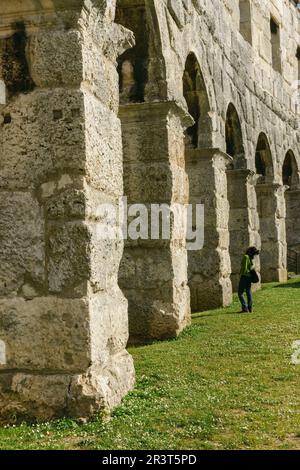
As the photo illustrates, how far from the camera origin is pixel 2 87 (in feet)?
13.0

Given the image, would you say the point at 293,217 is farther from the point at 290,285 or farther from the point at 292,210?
the point at 290,285

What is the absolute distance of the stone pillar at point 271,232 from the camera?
570 inches

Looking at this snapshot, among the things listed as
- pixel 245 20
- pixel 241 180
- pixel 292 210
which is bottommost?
pixel 292 210

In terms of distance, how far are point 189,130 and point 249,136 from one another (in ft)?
11.0

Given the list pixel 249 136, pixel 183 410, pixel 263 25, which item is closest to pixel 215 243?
pixel 249 136

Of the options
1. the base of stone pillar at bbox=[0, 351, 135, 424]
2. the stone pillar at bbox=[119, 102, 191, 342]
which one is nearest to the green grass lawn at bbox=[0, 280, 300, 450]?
the base of stone pillar at bbox=[0, 351, 135, 424]

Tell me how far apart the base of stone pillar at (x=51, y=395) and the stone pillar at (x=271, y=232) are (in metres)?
11.2

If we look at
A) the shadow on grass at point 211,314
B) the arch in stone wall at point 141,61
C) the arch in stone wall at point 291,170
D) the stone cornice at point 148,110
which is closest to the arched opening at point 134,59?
the arch in stone wall at point 141,61

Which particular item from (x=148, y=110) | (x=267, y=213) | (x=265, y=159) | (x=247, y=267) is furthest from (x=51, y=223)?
(x=265, y=159)

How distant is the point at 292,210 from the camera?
18.3 metres

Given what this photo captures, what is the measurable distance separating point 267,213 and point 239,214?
2.64m

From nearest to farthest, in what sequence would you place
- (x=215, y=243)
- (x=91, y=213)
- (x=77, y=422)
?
(x=77, y=422)
(x=91, y=213)
(x=215, y=243)

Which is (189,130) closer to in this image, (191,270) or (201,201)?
(201,201)

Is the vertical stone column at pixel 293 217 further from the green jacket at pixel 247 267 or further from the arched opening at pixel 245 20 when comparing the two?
the green jacket at pixel 247 267
